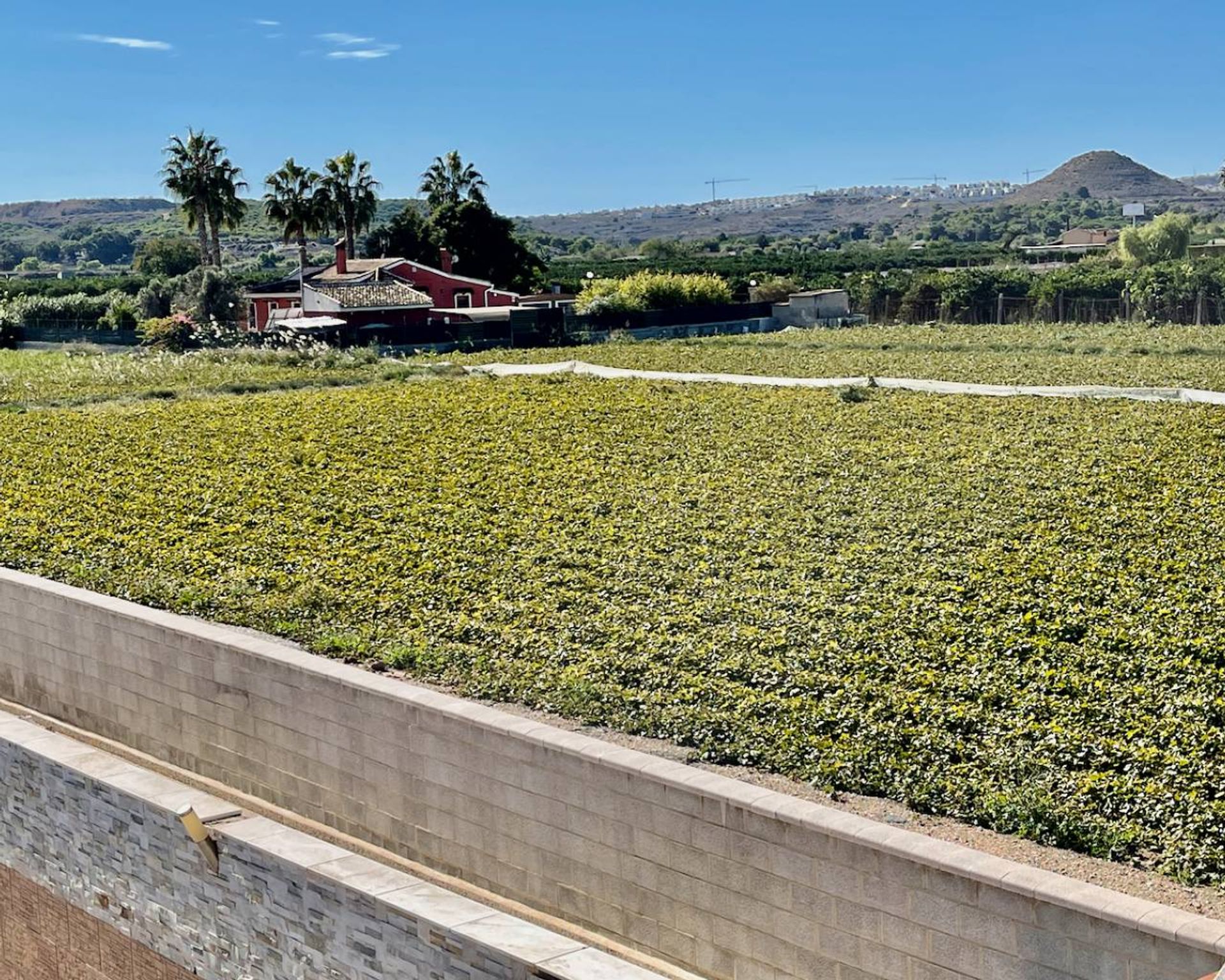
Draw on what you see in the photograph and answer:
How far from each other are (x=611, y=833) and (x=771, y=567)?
16.5 ft

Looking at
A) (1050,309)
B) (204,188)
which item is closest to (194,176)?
(204,188)

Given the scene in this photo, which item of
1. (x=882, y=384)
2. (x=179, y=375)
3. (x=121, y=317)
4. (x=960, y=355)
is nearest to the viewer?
(x=882, y=384)

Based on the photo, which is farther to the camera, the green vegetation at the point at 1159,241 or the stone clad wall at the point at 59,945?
the green vegetation at the point at 1159,241

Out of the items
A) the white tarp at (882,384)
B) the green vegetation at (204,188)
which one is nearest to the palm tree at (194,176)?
the green vegetation at (204,188)

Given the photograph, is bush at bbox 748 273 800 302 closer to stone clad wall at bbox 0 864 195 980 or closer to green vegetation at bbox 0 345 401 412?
green vegetation at bbox 0 345 401 412

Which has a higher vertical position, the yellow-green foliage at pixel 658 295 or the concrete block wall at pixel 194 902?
the yellow-green foliage at pixel 658 295

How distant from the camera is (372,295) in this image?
57.6 metres

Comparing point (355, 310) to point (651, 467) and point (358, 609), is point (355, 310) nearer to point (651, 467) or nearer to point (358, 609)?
point (651, 467)

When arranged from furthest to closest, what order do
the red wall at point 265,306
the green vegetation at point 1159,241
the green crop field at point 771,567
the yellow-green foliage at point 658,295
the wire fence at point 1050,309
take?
the green vegetation at point 1159,241 < the red wall at point 265,306 < the yellow-green foliage at point 658,295 < the wire fence at point 1050,309 < the green crop field at point 771,567

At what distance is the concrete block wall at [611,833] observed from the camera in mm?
7348

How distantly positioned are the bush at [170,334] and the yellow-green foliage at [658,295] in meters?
13.9

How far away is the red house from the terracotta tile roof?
3cm

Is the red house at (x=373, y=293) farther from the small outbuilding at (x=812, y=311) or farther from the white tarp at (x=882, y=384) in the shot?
the white tarp at (x=882, y=384)

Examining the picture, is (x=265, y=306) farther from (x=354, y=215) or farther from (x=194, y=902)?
(x=194, y=902)
